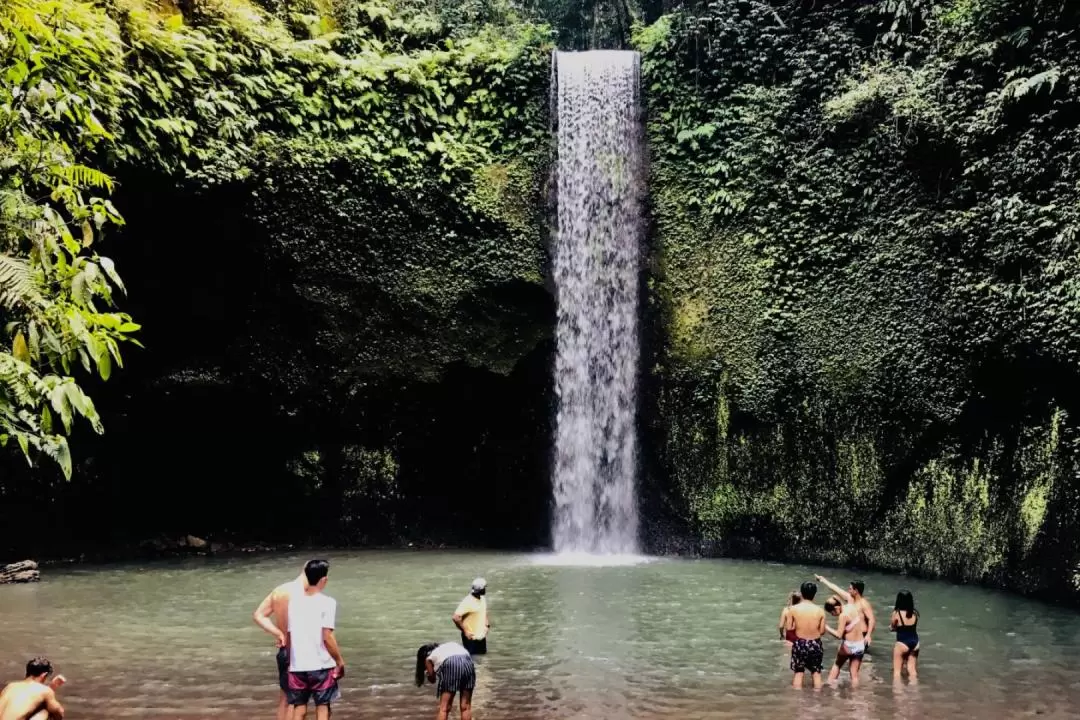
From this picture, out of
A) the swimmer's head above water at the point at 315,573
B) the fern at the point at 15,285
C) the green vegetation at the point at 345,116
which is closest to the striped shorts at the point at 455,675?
the swimmer's head above water at the point at 315,573

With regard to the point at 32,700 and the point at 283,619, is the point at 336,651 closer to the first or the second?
the point at 283,619

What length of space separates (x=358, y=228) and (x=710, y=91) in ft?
22.1

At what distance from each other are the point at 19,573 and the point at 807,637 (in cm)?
1081

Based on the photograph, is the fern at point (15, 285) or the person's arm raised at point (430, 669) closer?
the fern at point (15, 285)

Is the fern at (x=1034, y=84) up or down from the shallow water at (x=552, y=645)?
up

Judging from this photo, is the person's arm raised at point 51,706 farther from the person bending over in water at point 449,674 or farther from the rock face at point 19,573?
the rock face at point 19,573

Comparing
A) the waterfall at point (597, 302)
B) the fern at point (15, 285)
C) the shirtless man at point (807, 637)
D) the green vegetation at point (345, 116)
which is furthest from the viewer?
the waterfall at point (597, 302)

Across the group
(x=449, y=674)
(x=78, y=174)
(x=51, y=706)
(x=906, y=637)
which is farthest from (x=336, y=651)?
(x=906, y=637)

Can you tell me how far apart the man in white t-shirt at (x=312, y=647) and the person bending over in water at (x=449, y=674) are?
0.91 meters

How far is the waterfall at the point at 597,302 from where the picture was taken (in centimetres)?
1568

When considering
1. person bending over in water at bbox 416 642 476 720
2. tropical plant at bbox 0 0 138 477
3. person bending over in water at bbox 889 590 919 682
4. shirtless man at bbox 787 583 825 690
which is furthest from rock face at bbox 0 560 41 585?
person bending over in water at bbox 889 590 919 682

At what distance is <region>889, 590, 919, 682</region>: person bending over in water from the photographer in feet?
23.7

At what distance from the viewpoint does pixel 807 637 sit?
7.12 m

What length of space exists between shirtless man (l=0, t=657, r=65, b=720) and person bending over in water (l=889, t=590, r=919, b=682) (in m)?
6.05
